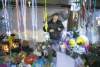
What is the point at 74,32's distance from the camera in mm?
2230

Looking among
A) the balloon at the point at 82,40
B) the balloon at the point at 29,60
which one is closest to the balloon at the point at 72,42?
the balloon at the point at 82,40

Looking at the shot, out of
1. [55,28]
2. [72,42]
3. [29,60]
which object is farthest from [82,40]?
[29,60]

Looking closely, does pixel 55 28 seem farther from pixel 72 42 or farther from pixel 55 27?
pixel 72 42

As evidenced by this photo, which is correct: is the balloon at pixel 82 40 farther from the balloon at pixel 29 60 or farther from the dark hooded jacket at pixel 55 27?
the balloon at pixel 29 60

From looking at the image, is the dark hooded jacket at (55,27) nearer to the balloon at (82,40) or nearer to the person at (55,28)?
the person at (55,28)

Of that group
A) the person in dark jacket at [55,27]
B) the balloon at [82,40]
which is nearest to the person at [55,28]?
the person in dark jacket at [55,27]

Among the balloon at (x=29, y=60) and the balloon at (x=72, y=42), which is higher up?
the balloon at (x=72, y=42)

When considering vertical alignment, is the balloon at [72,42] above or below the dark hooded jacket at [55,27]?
below

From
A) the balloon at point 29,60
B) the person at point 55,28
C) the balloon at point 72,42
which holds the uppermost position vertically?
the person at point 55,28

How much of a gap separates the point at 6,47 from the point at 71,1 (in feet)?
1.61

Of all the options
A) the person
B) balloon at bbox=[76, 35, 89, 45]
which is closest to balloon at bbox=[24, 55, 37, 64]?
the person

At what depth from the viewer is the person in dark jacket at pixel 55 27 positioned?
2225 mm

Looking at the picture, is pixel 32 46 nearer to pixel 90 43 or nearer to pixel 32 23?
pixel 32 23

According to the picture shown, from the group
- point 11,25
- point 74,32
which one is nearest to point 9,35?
point 11,25
